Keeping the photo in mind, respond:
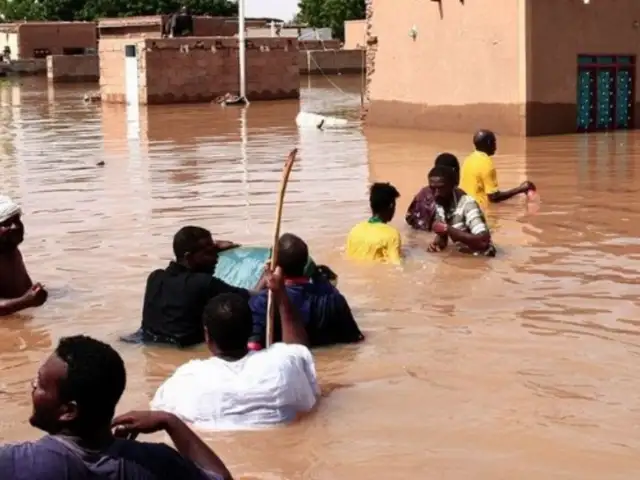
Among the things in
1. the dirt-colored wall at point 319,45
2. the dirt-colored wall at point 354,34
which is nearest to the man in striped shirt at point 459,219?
the dirt-colored wall at point 319,45

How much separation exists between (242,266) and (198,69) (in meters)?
28.3

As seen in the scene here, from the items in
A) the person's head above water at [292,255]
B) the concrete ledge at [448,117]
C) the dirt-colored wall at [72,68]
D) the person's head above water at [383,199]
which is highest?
the dirt-colored wall at [72,68]

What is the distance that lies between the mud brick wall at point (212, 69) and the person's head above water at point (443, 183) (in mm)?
26034

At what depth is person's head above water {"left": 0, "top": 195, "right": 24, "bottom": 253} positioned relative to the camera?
769 cm

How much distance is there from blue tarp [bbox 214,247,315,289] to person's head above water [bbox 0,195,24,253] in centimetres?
141

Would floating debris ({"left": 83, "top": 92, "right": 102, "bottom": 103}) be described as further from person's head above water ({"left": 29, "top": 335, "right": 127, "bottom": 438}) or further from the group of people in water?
person's head above water ({"left": 29, "top": 335, "right": 127, "bottom": 438})

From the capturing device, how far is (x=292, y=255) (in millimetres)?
6441

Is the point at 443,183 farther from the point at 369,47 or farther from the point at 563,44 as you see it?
the point at 369,47

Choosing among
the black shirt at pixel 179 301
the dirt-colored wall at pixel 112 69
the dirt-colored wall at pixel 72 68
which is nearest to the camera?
the black shirt at pixel 179 301

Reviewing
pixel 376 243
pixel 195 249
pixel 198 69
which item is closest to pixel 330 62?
pixel 198 69

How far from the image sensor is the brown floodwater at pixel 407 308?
17.4ft

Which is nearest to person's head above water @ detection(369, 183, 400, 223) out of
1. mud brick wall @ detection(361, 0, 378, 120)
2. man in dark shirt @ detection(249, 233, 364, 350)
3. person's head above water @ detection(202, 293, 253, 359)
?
man in dark shirt @ detection(249, 233, 364, 350)

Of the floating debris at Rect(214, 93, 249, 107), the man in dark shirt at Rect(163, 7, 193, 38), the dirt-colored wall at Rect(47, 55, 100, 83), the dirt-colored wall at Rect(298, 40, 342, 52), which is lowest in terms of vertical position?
the floating debris at Rect(214, 93, 249, 107)

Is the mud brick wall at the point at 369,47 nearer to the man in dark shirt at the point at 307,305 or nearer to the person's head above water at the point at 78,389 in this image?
the man in dark shirt at the point at 307,305
